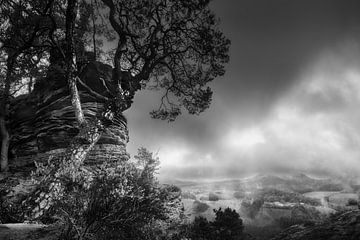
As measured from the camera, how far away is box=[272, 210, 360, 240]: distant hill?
116 inches

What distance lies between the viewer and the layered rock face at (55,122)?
55.3 ft

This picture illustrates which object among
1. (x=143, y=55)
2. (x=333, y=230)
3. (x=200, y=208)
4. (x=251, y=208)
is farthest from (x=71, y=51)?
(x=251, y=208)

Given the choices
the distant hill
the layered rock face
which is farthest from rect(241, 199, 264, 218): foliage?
the distant hill

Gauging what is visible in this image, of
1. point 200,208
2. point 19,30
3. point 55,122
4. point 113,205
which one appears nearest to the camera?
point 113,205

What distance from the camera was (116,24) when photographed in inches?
611

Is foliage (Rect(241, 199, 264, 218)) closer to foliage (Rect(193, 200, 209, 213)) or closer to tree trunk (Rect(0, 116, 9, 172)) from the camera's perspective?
foliage (Rect(193, 200, 209, 213))

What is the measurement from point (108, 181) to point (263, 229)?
174 ft

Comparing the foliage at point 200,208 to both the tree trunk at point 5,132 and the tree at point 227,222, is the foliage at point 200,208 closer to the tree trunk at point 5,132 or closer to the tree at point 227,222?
the tree at point 227,222

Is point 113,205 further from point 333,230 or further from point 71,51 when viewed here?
point 71,51

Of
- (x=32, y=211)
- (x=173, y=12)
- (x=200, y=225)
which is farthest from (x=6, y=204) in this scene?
(x=173, y=12)

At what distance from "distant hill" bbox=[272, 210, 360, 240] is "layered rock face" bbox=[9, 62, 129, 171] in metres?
13.1

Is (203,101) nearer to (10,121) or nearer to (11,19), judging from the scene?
(11,19)

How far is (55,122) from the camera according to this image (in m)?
17.6

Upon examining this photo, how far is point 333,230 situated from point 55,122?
17.5 meters
